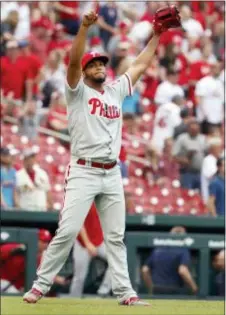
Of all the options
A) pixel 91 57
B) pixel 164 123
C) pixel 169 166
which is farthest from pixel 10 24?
pixel 91 57

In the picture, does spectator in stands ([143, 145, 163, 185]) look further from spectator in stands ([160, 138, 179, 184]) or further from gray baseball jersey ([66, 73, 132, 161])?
gray baseball jersey ([66, 73, 132, 161])

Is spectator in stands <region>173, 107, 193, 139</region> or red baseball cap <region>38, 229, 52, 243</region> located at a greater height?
spectator in stands <region>173, 107, 193, 139</region>

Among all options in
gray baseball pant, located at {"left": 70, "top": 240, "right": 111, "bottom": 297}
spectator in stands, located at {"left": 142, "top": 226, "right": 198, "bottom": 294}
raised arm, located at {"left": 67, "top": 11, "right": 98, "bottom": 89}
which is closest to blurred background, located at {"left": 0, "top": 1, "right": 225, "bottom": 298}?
spectator in stands, located at {"left": 142, "top": 226, "right": 198, "bottom": 294}

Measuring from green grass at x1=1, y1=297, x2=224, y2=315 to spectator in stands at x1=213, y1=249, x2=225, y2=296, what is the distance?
4.28 meters

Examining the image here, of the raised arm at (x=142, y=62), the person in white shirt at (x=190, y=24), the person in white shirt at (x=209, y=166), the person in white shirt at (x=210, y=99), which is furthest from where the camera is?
the person in white shirt at (x=190, y=24)

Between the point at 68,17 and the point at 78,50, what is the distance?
1203cm

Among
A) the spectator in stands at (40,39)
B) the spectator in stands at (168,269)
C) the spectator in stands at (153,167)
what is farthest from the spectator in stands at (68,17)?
the spectator in stands at (168,269)

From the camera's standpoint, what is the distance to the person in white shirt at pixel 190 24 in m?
21.5

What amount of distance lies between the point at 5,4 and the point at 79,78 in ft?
33.3

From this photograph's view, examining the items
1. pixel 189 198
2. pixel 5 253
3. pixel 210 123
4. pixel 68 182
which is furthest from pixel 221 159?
pixel 68 182

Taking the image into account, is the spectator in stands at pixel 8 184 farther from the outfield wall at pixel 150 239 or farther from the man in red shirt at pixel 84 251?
the man in red shirt at pixel 84 251

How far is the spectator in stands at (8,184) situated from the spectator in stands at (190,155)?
3529 millimetres

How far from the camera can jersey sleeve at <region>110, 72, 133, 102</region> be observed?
9.62 m

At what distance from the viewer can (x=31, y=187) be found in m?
14.7
